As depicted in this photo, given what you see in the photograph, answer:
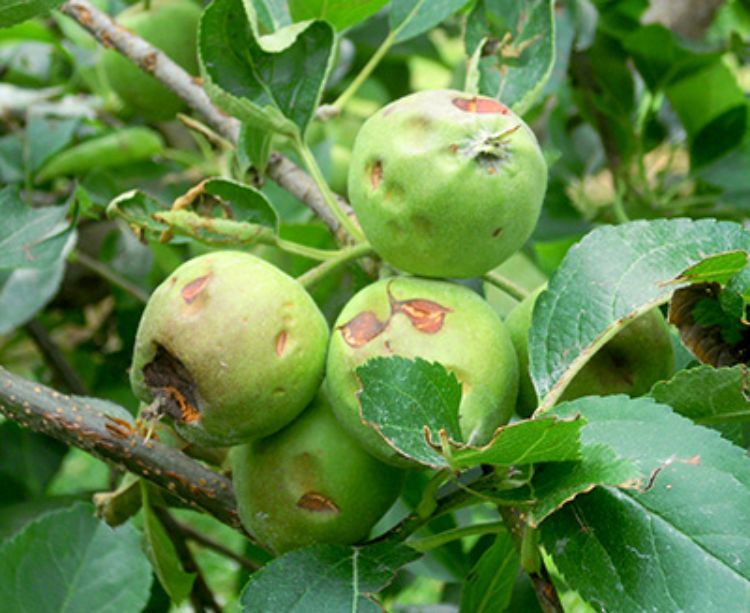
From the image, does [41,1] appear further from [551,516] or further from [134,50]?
[551,516]

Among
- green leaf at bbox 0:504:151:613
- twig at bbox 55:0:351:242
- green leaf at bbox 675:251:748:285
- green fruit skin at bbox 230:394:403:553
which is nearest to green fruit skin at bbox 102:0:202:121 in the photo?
twig at bbox 55:0:351:242

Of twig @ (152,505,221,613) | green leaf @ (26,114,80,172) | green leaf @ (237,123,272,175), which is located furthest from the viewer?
green leaf @ (26,114,80,172)

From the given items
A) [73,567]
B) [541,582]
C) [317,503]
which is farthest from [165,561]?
[541,582]

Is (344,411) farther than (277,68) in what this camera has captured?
No

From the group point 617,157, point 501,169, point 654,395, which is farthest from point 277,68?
point 617,157

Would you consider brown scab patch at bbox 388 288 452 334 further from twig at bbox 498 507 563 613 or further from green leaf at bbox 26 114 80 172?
green leaf at bbox 26 114 80 172

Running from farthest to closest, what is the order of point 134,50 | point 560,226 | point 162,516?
point 560,226
point 162,516
point 134,50

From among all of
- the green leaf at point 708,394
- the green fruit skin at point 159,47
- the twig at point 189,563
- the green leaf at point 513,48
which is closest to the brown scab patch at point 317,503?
the green leaf at point 708,394

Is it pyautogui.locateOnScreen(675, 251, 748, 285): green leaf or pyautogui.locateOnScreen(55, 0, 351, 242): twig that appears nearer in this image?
pyautogui.locateOnScreen(675, 251, 748, 285): green leaf
